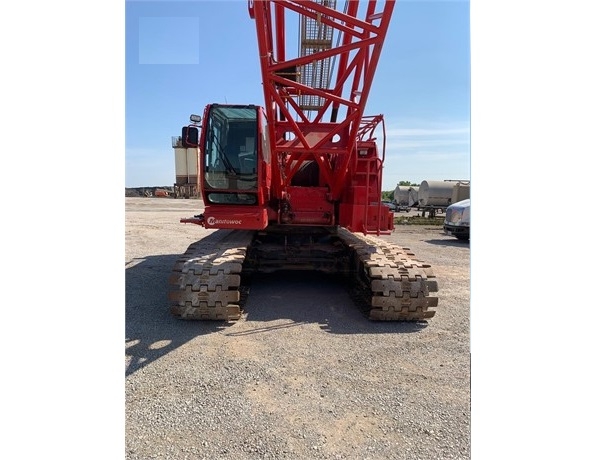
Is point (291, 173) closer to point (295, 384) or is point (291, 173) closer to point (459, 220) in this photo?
point (295, 384)

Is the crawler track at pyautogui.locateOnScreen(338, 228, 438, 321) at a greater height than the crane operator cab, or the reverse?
the crane operator cab

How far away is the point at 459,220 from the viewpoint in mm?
10805

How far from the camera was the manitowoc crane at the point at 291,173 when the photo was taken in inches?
140

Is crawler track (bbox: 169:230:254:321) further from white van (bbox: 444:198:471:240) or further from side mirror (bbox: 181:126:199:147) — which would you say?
white van (bbox: 444:198:471:240)

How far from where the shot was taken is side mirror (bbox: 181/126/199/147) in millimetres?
3914

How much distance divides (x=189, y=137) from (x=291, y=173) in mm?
1326

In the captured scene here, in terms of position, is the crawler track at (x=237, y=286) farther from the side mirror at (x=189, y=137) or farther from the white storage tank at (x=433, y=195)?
the white storage tank at (x=433, y=195)

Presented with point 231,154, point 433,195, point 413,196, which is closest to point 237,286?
point 231,154

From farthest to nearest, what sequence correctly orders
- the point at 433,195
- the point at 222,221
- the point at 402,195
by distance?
the point at 402,195
the point at 433,195
the point at 222,221

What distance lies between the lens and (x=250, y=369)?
2891 millimetres

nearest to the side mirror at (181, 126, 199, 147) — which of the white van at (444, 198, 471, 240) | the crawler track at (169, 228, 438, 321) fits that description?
the crawler track at (169, 228, 438, 321)

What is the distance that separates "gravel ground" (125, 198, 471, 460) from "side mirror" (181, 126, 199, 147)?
0.71 m

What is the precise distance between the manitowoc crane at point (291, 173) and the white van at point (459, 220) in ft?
21.9

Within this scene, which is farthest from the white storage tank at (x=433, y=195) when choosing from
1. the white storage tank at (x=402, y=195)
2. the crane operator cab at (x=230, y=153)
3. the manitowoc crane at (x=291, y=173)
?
the crane operator cab at (x=230, y=153)
